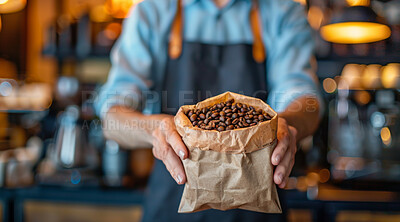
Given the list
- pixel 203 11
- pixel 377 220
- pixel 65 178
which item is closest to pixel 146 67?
pixel 203 11

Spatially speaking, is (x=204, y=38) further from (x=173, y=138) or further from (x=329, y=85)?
(x=329, y=85)

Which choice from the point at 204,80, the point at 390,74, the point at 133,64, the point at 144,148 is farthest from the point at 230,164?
the point at 390,74

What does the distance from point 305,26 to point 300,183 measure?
101 cm

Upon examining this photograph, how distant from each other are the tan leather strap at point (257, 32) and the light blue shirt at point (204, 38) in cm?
1

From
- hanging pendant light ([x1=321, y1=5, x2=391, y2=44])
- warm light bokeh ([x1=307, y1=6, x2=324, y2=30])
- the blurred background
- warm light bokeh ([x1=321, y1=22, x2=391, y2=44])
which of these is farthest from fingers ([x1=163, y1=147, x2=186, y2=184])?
warm light bokeh ([x1=307, y1=6, x2=324, y2=30])

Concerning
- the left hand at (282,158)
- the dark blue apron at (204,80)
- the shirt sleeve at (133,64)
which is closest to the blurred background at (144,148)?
the dark blue apron at (204,80)

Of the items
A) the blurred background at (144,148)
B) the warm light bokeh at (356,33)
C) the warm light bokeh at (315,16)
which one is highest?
the warm light bokeh at (315,16)

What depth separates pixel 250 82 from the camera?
936 mm

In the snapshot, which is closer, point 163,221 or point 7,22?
point 163,221

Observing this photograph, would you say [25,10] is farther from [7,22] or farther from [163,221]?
[163,221]

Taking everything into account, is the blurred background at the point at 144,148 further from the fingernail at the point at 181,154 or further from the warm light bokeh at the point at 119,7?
the fingernail at the point at 181,154

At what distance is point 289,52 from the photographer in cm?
95

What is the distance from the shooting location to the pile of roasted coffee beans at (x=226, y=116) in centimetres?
51

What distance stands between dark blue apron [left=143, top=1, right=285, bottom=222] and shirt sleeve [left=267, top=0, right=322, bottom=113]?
41 mm
